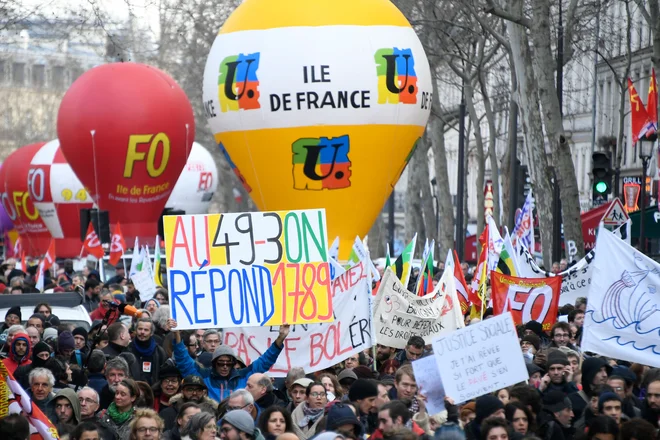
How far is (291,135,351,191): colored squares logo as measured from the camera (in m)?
23.7

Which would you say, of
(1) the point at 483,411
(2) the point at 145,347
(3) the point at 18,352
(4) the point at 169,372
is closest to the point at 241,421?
(1) the point at 483,411

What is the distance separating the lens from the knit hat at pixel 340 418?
364 inches

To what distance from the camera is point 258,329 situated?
14.3 m

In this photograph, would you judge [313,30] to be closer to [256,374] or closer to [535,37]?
[535,37]

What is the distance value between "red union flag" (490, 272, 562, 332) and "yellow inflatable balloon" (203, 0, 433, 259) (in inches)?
282

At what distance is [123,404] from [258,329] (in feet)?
13.2

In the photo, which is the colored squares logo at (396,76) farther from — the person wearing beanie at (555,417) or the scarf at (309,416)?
the person wearing beanie at (555,417)

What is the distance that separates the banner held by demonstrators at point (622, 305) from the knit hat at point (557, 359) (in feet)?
0.91

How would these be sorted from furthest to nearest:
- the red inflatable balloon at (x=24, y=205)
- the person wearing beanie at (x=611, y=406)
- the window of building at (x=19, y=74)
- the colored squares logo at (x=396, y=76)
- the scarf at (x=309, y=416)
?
the window of building at (x=19, y=74)
the red inflatable balloon at (x=24, y=205)
the colored squares logo at (x=396, y=76)
the scarf at (x=309, y=416)
the person wearing beanie at (x=611, y=406)

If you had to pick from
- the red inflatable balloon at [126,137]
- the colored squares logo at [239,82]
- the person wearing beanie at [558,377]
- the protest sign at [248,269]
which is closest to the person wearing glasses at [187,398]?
the protest sign at [248,269]

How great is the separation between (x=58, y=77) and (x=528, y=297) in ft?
271

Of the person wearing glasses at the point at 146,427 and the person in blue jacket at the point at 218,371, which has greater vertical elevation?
the person wearing glasses at the point at 146,427

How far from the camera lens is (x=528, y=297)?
1667 centimetres

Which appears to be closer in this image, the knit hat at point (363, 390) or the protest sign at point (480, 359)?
the protest sign at point (480, 359)
